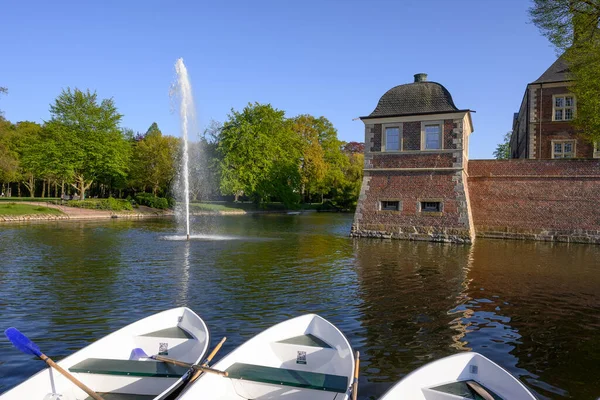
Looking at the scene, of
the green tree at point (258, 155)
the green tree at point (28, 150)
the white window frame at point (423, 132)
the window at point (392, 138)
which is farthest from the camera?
the green tree at point (258, 155)

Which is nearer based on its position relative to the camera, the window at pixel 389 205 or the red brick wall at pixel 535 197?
the red brick wall at pixel 535 197

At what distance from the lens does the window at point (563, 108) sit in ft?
98.7

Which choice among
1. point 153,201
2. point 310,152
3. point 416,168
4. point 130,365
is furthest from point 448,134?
point 310,152

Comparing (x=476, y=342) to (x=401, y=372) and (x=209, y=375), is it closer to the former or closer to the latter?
(x=401, y=372)

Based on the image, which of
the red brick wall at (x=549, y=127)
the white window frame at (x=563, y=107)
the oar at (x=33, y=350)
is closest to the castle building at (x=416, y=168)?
the red brick wall at (x=549, y=127)

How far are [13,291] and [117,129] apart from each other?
46.9 m

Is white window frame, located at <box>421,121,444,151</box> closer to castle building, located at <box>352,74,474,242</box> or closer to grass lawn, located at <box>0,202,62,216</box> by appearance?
castle building, located at <box>352,74,474,242</box>

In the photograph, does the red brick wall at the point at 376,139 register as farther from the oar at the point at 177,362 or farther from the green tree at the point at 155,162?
the green tree at the point at 155,162

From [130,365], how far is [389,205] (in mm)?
22253

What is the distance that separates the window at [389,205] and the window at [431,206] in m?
1.49

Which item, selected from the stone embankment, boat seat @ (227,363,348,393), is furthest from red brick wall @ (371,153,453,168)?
the stone embankment

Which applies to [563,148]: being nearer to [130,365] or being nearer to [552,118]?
[552,118]

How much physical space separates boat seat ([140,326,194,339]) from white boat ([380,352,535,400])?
3584mm

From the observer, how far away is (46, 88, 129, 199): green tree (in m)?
49.5
